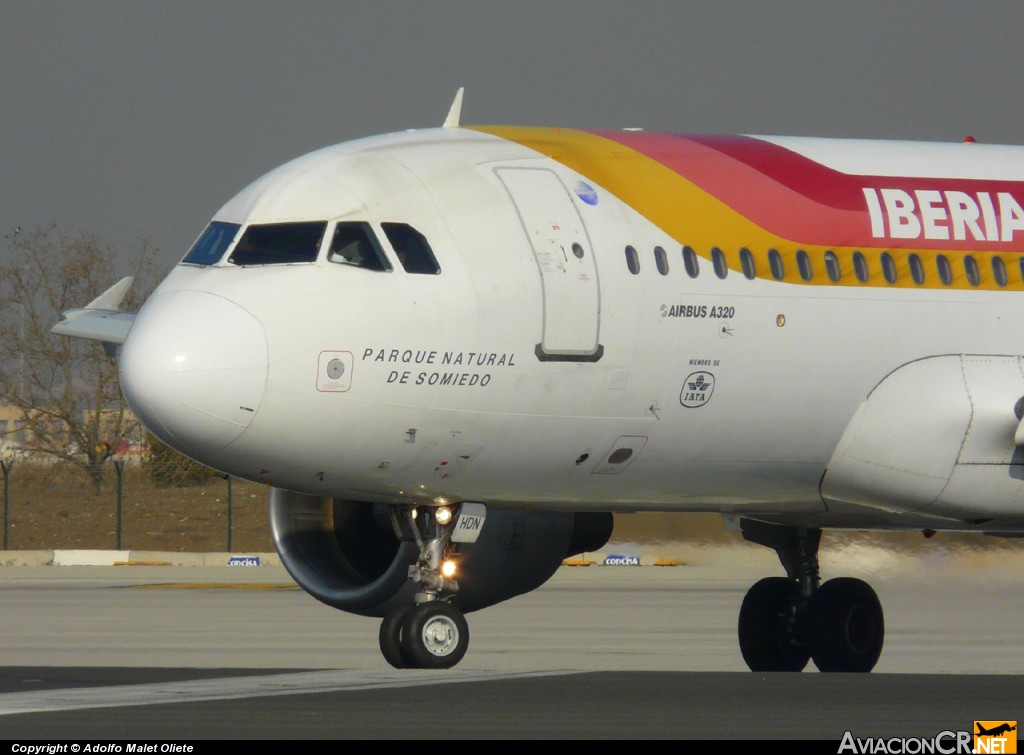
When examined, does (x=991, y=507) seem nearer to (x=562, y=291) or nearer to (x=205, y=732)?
(x=562, y=291)

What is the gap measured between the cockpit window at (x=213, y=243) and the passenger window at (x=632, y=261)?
9.85ft

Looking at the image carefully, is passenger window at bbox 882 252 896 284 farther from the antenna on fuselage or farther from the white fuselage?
the antenna on fuselage

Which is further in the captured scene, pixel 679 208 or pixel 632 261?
pixel 679 208

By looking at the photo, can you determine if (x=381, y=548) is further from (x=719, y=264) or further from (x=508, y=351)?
(x=719, y=264)

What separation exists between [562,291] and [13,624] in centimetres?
1357

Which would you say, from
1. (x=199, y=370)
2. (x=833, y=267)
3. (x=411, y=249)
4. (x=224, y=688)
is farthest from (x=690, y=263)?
(x=224, y=688)

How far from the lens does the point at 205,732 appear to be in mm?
11102

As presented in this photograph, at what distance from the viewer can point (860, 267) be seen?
57.5ft

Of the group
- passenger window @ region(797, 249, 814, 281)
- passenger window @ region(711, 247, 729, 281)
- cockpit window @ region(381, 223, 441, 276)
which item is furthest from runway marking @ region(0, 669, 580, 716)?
passenger window @ region(797, 249, 814, 281)

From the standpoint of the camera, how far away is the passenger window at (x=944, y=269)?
58.6ft

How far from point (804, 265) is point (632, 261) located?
1.60 metres

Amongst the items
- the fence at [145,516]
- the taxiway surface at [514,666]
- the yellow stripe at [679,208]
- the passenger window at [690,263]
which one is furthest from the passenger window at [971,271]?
the fence at [145,516]

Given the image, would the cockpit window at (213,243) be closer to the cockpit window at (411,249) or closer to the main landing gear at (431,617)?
the cockpit window at (411,249)

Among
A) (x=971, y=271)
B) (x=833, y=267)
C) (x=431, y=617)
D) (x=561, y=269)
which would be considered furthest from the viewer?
(x=971, y=271)
